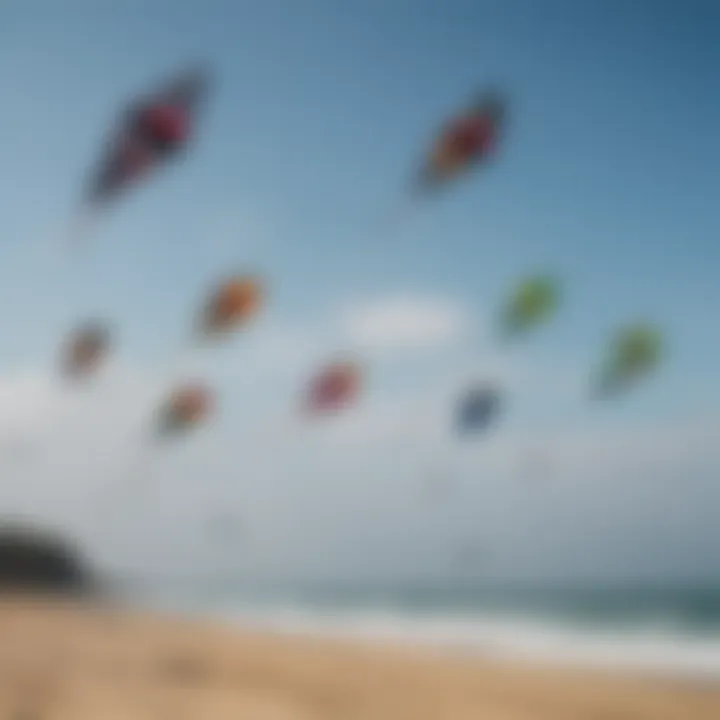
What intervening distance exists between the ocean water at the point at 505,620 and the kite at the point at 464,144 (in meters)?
0.96

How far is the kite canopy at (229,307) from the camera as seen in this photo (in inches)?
79.6

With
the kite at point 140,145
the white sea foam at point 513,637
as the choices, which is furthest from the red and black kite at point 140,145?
the white sea foam at point 513,637

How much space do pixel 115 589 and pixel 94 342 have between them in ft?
1.72

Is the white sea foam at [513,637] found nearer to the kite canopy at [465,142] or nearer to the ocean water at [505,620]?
the ocean water at [505,620]

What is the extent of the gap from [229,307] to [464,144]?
65cm

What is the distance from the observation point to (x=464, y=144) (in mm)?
2191

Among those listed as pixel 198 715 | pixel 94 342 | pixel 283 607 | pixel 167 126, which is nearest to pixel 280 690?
pixel 198 715

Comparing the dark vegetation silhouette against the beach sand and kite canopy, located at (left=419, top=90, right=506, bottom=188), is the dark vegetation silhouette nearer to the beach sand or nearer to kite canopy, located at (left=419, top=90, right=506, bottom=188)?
the beach sand

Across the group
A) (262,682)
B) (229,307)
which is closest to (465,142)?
(229,307)

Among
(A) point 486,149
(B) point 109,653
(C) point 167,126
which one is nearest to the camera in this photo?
(B) point 109,653

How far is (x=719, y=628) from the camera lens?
312 centimetres

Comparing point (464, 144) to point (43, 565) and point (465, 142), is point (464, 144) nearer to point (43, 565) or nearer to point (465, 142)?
point (465, 142)

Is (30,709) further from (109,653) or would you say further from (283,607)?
(283,607)

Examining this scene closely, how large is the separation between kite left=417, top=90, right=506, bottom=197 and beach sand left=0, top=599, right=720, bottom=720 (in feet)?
3.38
